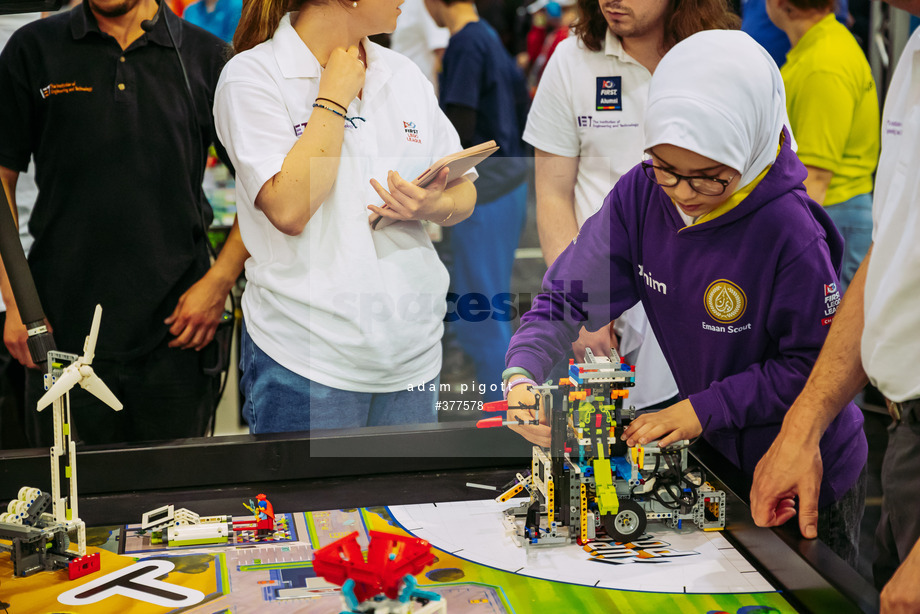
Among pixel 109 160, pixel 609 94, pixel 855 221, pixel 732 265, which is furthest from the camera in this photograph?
pixel 855 221

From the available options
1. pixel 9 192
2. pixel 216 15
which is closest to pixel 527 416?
pixel 9 192

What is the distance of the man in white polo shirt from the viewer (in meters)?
2.16

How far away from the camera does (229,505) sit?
4.89ft

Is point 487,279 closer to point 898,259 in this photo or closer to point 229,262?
point 229,262

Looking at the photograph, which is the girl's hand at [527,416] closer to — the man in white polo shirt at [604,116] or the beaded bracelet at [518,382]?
the beaded bracelet at [518,382]

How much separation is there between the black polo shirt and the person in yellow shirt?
5.54 feet

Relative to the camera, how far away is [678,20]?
2.15 m

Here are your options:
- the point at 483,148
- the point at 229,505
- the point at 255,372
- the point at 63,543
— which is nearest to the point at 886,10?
the point at 483,148

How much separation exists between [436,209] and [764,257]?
0.69 metres

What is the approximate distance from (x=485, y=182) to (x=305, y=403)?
1177mm

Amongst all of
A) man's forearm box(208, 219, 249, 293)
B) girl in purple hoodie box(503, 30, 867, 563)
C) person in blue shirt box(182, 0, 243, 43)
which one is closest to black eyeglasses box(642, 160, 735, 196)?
girl in purple hoodie box(503, 30, 867, 563)

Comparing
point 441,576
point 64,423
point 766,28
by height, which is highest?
point 766,28

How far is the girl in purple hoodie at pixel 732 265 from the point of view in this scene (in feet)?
4.68

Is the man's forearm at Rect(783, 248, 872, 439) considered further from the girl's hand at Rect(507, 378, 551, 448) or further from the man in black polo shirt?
the man in black polo shirt
